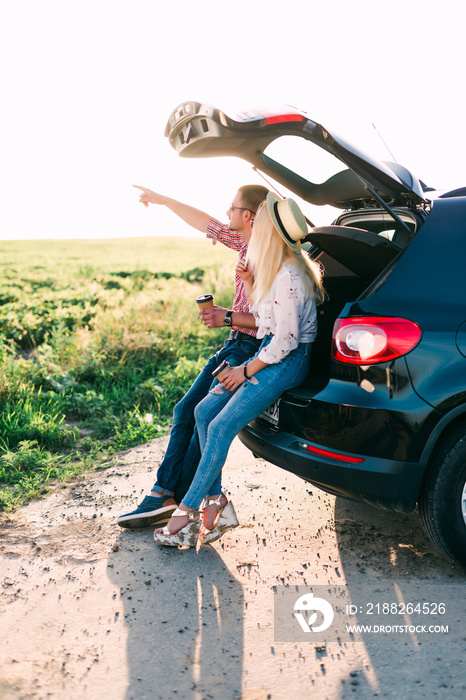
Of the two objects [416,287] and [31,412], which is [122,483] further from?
[416,287]

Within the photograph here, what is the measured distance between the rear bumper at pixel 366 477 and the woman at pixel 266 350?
0.33m


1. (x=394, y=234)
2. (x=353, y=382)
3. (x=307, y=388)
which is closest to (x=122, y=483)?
(x=307, y=388)

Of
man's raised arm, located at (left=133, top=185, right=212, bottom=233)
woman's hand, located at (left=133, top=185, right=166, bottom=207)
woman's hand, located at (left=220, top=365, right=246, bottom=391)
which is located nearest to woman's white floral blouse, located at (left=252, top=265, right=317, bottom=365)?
woman's hand, located at (left=220, top=365, right=246, bottom=391)

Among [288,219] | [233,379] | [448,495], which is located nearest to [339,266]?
[288,219]

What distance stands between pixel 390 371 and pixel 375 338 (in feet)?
0.55

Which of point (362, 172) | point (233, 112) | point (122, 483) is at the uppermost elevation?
point (233, 112)

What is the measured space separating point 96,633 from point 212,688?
64cm

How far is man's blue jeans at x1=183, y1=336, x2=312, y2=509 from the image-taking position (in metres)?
3.46

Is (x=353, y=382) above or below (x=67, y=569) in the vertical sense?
above

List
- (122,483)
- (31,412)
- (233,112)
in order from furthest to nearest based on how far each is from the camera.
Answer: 1. (31,412)
2. (122,483)
3. (233,112)

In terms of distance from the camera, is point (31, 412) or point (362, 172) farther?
point (31, 412)

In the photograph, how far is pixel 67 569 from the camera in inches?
136

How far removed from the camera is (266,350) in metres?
3.48
